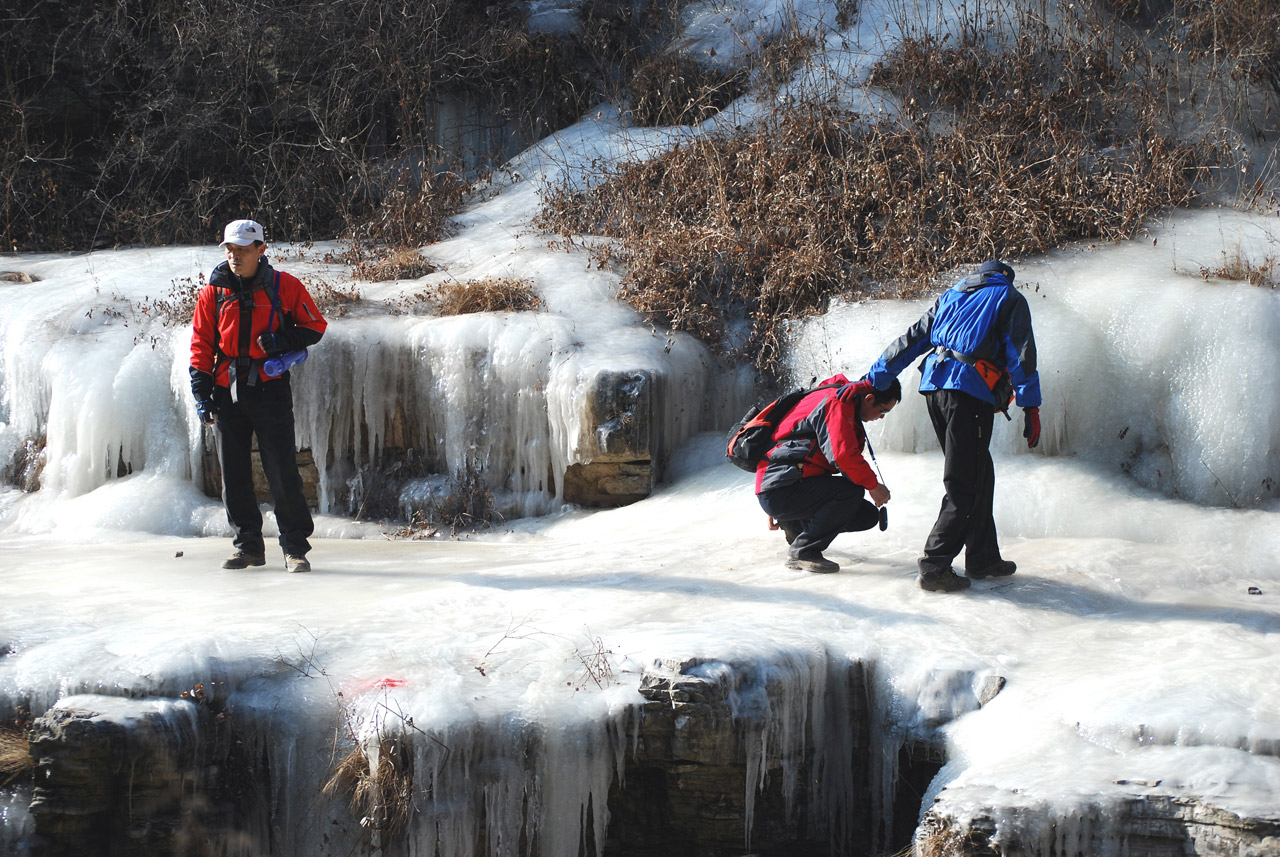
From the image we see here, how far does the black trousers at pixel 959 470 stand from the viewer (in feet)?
17.8

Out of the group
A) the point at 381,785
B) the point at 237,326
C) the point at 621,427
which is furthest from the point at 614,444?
the point at 381,785

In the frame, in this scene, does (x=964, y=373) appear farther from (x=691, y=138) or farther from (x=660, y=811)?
(x=691, y=138)

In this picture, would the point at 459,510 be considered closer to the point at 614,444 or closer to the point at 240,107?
the point at 614,444

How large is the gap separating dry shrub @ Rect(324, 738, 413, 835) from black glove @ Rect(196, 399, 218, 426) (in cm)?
236

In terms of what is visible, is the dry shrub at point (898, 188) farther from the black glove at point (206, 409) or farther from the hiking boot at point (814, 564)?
the black glove at point (206, 409)

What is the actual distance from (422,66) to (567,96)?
5.28 feet

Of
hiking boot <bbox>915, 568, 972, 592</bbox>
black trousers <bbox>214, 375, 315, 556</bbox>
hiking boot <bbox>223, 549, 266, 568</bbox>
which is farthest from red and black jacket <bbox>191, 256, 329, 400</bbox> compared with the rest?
hiking boot <bbox>915, 568, 972, 592</bbox>

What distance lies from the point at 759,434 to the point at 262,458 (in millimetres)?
2586

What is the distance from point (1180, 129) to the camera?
33.9 feet

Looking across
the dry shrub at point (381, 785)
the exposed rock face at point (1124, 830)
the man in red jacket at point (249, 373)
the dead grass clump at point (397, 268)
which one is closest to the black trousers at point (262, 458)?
the man in red jacket at point (249, 373)

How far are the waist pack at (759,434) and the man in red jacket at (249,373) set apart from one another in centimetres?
224

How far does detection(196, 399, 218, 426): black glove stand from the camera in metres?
5.96

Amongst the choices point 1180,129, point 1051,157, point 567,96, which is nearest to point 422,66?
point 567,96

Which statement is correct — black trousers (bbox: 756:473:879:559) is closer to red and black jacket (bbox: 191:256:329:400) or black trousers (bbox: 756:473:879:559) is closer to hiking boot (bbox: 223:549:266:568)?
red and black jacket (bbox: 191:256:329:400)
